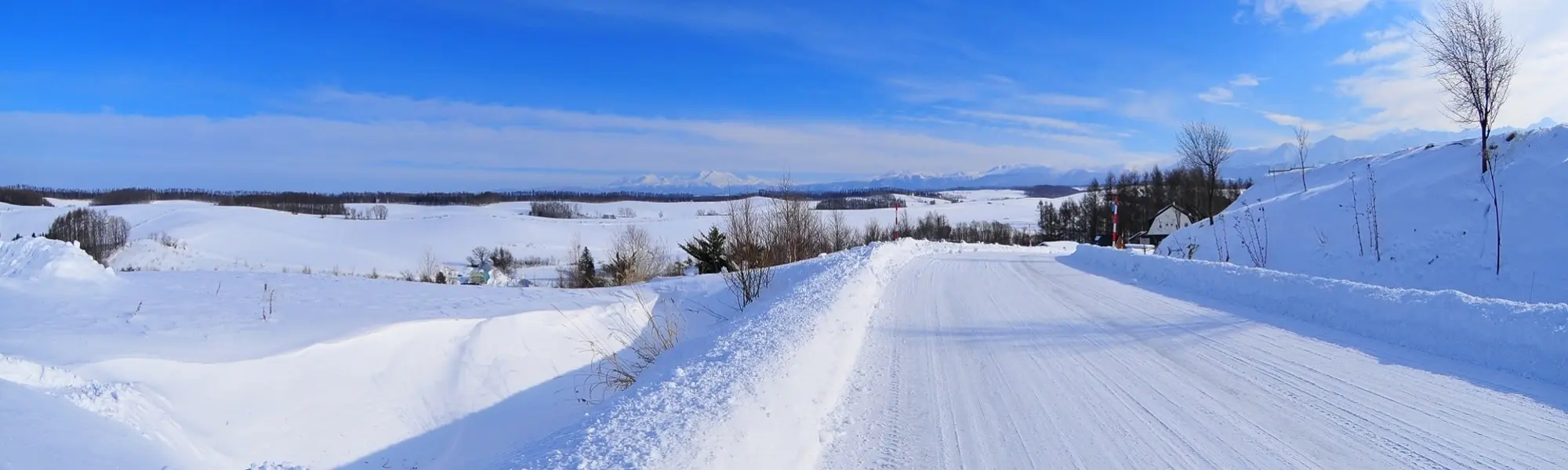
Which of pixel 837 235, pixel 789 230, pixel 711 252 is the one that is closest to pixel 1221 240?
pixel 789 230

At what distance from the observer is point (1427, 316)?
5629mm

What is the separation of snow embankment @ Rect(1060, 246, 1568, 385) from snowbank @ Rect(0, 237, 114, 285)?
15.3m

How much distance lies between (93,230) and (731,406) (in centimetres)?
8871

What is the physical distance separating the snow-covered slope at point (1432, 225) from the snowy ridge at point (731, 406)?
12.1m

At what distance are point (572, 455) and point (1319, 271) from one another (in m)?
17.2

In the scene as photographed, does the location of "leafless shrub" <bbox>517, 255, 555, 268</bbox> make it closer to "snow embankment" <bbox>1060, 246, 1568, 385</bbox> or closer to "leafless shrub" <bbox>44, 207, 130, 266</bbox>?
"leafless shrub" <bbox>44, 207, 130, 266</bbox>

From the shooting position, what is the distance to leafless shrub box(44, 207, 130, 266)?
56.1 m

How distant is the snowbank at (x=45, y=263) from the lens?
892 centimetres

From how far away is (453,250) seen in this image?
83875 millimetres

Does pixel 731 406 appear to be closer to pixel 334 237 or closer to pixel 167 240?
pixel 167 240

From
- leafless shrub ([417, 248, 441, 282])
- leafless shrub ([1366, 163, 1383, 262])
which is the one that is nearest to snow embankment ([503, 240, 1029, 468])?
leafless shrub ([1366, 163, 1383, 262])

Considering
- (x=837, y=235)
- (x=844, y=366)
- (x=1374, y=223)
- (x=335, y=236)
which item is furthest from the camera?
(x=335, y=236)

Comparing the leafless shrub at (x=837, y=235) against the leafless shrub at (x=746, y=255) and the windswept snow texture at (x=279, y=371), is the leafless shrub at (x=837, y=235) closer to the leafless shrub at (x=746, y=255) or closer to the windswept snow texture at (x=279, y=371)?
the leafless shrub at (x=746, y=255)

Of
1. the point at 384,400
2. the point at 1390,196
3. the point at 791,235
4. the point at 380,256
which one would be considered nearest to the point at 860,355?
the point at 384,400
